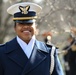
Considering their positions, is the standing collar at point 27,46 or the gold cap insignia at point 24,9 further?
the gold cap insignia at point 24,9

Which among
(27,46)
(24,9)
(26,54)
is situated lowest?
(26,54)

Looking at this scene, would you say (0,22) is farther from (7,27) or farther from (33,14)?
(33,14)

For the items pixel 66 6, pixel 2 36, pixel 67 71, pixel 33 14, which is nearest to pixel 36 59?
pixel 33 14

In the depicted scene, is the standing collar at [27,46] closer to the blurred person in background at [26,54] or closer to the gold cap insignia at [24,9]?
the blurred person in background at [26,54]

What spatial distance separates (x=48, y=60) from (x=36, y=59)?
→ 0.20 metres

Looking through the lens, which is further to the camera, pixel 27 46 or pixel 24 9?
pixel 24 9

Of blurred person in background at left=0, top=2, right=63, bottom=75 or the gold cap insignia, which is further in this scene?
the gold cap insignia

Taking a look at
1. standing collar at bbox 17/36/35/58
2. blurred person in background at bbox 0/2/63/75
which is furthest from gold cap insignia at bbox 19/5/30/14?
standing collar at bbox 17/36/35/58

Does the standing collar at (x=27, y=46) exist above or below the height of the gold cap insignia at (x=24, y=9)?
below

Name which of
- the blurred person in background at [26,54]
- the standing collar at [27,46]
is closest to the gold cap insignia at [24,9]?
the blurred person in background at [26,54]

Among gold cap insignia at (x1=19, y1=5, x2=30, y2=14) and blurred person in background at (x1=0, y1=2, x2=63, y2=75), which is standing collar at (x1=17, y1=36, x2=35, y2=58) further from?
gold cap insignia at (x1=19, y1=5, x2=30, y2=14)

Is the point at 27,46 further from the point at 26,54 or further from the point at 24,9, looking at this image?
the point at 24,9

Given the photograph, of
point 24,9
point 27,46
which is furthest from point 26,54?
point 24,9

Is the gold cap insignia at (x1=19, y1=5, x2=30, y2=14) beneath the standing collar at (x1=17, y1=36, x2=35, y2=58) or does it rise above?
above
